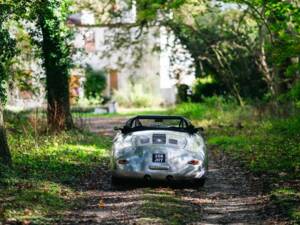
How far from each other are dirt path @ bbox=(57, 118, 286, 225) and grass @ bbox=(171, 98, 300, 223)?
558mm

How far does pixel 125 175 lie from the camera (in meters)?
14.2

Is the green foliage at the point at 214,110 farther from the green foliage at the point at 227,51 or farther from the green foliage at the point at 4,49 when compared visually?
the green foliage at the point at 4,49

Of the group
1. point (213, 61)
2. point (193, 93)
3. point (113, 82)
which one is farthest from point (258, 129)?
point (113, 82)

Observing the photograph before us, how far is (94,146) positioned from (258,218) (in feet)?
36.7

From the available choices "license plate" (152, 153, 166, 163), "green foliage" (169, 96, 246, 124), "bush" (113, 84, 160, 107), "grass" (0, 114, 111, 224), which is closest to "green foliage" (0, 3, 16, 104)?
"grass" (0, 114, 111, 224)

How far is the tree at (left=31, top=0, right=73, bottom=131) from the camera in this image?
74.9 ft

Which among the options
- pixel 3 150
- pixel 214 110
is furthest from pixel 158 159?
pixel 214 110

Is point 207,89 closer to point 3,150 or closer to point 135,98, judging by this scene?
point 135,98

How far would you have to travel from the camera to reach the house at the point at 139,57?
3600 cm

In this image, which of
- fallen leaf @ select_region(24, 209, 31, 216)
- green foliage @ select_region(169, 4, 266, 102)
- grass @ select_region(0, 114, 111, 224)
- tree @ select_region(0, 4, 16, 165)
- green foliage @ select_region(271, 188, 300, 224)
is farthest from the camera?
green foliage @ select_region(169, 4, 266, 102)

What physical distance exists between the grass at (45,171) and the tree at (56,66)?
73cm

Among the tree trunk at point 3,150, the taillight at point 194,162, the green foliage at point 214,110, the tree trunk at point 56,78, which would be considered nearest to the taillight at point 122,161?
the taillight at point 194,162

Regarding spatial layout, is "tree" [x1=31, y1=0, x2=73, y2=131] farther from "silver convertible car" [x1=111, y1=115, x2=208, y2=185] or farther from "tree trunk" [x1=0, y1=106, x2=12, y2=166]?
"silver convertible car" [x1=111, y1=115, x2=208, y2=185]

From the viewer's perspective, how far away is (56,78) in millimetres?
23766
